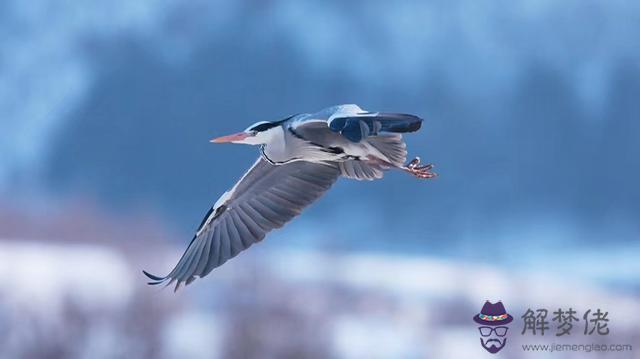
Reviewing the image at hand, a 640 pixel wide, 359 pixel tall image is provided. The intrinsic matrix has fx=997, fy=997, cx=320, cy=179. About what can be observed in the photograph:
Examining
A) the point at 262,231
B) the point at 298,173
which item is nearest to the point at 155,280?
the point at 262,231

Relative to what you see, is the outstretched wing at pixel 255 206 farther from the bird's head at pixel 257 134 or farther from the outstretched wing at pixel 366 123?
the outstretched wing at pixel 366 123

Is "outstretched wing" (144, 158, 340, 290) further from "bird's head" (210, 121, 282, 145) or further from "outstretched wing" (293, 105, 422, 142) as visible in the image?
"outstretched wing" (293, 105, 422, 142)

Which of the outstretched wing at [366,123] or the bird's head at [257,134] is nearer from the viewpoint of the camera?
the outstretched wing at [366,123]

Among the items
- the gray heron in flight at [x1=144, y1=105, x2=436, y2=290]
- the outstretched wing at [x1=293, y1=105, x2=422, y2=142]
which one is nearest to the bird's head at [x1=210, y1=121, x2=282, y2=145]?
the gray heron in flight at [x1=144, y1=105, x2=436, y2=290]

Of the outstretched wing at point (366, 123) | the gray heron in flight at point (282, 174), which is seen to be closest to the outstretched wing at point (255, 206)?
the gray heron in flight at point (282, 174)

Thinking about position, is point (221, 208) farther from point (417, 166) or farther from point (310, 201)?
point (417, 166)

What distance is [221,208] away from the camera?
7082 mm

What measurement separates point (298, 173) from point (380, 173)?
649 millimetres

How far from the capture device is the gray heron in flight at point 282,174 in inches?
257

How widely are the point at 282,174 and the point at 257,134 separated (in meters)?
0.62

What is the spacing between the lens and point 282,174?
718 centimetres

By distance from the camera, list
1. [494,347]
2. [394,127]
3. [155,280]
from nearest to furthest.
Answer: [394,127]
[155,280]
[494,347]

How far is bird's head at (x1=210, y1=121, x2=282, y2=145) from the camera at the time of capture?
659 cm


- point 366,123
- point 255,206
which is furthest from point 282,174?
point 366,123
